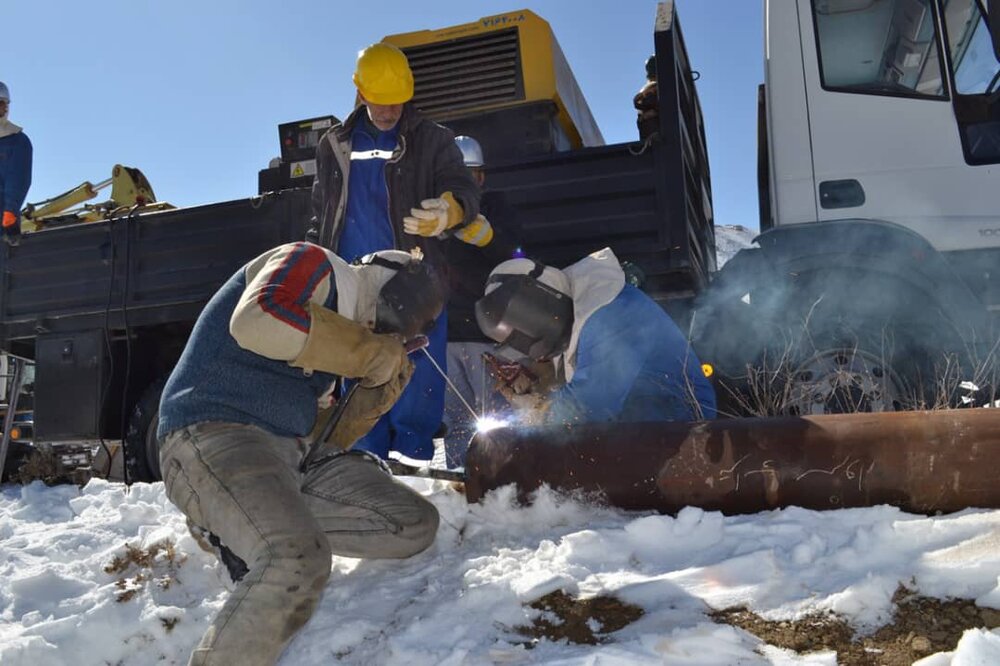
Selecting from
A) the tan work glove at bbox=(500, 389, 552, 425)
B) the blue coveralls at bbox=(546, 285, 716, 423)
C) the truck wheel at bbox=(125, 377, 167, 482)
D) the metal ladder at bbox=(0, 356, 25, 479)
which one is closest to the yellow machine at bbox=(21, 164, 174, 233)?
the metal ladder at bbox=(0, 356, 25, 479)

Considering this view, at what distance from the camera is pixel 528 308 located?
12.0 feet

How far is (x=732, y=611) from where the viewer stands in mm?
2260

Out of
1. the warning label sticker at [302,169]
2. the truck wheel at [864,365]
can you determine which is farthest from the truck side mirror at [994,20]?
the warning label sticker at [302,169]

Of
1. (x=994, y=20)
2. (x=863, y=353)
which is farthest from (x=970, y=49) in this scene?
(x=863, y=353)

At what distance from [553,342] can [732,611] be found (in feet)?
5.52

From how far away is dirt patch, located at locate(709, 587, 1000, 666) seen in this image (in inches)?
78.5

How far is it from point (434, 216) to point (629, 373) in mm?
1190

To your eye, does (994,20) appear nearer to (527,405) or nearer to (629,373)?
(629,373)

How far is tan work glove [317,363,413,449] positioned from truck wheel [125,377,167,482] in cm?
247

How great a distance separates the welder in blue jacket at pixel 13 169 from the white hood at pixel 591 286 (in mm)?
4183

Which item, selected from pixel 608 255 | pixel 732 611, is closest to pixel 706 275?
pixel 608 255

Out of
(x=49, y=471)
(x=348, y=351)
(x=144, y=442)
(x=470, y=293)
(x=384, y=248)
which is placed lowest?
(x=49, y=471)

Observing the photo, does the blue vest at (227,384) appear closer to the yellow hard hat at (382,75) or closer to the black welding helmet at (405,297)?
the black welding helmet at (405,297)

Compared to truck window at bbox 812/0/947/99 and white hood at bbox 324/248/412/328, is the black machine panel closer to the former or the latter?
white hood at bbox 324/248/412/328
